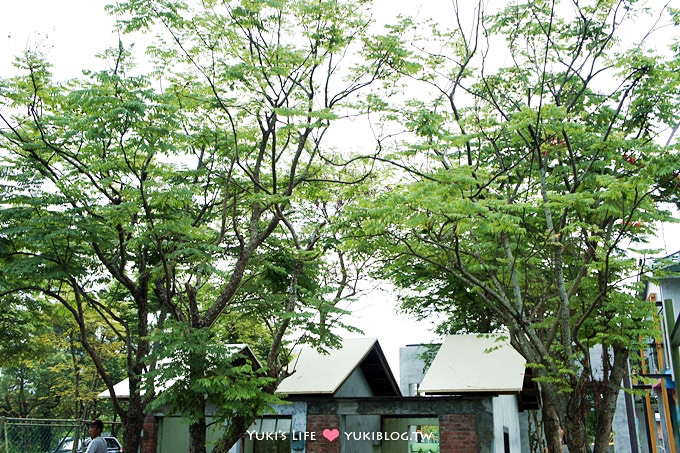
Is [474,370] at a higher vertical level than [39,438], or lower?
higher

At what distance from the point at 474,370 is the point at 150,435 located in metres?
7.69

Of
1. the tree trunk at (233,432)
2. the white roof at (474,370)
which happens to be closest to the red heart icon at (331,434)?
the white roof at (474,370)

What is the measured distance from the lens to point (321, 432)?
12.9 meters

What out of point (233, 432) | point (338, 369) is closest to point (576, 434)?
point (233, 432)

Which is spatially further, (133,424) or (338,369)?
(338,369)

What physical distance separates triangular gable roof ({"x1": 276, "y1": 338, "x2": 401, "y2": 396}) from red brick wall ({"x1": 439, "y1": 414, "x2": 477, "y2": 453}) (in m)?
2.61

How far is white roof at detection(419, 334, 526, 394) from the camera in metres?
11.8

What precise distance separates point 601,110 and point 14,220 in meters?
9.45

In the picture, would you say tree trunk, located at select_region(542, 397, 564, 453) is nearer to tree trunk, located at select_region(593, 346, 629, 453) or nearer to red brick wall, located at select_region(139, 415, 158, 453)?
tree trunk, located at select_region(593, 346, 629, 453)

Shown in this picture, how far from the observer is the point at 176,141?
9406 millimetres

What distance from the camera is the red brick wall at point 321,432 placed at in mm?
12812

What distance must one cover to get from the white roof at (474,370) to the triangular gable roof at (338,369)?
2.16 meters

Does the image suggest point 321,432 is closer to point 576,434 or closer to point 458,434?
point 458,434

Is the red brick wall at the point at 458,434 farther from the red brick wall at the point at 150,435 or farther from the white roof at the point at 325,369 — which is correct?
the red brick wall at the point at 150,435
